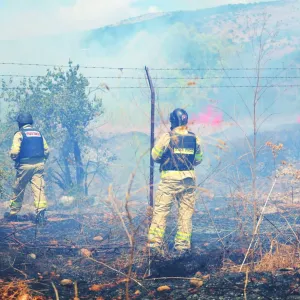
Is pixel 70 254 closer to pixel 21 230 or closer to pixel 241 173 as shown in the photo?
pixel 21 230

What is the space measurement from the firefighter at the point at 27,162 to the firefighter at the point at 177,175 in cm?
257

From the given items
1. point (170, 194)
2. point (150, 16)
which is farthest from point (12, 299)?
point (150, 16)

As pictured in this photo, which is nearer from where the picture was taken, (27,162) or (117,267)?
(117,267)

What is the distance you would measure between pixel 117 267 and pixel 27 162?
11.1 feet

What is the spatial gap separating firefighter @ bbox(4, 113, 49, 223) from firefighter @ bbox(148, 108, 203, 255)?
101 inches

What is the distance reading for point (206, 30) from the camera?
100 feet

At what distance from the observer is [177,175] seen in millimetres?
5875

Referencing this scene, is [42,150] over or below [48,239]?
over

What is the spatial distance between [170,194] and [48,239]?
216 centimetres

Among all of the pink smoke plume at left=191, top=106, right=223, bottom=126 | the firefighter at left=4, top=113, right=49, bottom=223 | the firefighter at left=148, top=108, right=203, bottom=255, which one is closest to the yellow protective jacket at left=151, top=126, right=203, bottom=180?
the firefighter at left=148, top=108, right=203, bottom=255

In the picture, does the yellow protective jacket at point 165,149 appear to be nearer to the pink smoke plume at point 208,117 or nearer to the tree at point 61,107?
the tree at point 61,107

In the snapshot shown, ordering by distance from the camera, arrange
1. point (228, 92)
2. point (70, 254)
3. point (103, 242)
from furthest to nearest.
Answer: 1. point (228, 92)
2. point (103, 242)
3. point (70, 254)

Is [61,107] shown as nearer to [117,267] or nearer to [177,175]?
[177,175]

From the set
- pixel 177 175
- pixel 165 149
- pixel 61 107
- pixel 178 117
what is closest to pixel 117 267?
pixel 177 175
